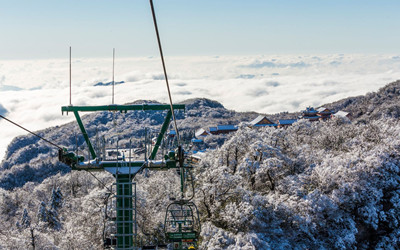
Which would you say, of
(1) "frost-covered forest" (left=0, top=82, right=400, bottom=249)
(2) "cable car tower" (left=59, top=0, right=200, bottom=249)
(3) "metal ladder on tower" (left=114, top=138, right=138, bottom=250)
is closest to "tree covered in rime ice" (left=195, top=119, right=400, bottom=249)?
(1) "frost-covered forest" (left=0, top=82, right=400, bottom=249)

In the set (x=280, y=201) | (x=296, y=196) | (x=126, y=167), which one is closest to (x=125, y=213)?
(x=126, y=167)

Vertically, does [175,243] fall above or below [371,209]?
above

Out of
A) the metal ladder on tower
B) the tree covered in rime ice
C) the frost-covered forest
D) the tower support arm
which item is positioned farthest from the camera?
the frost-covered forest

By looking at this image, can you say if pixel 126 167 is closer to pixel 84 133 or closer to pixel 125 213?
pixel 125 213

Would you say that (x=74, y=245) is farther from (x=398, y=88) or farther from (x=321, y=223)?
(x=398, y=88)

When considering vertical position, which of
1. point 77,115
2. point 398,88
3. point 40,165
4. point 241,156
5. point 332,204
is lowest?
point 40,165

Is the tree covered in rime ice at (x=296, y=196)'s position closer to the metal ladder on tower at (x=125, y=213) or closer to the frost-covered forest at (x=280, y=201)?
the frost-covered forest at (x=280, y=201)

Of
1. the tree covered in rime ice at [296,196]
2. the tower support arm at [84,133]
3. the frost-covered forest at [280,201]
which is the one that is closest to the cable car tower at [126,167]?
the tower support arm at [84,133]

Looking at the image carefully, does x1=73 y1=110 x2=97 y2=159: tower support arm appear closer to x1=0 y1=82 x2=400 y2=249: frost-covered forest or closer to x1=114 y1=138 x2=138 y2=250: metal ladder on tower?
x1=114 y1=138 x2=138 y2=250: metal ladder on tower

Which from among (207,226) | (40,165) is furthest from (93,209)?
(40,165)
